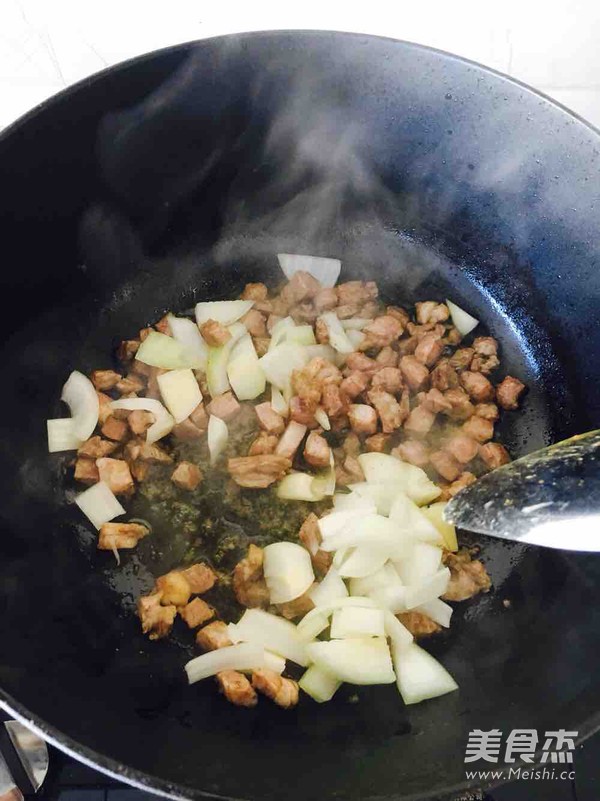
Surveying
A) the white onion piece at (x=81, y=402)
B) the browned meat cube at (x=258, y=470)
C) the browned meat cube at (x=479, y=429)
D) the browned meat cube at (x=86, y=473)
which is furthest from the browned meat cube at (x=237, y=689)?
the browned meat cube at (x=479, y=429)

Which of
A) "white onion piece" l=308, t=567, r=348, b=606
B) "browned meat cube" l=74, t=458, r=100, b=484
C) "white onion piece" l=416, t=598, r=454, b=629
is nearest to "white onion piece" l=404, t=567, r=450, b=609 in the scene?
"white onion piece" l=416, t=598, r=454, b=629

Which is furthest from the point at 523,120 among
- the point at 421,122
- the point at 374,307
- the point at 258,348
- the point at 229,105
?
the point at 258,348

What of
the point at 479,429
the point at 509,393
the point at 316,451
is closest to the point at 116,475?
the point at 316,451

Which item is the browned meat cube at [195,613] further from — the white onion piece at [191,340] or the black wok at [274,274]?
the white onion piece at [191,340]

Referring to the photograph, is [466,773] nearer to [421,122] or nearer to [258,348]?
[258,348]

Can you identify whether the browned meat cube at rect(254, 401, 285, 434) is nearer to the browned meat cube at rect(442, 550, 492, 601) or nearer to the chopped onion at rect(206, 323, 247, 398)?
the chopped onion at rect(206, 323, 247, 398)

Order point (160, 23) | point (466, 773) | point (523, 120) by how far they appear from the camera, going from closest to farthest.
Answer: point (466, 773)
point (523, 120)
point (160, 23)
